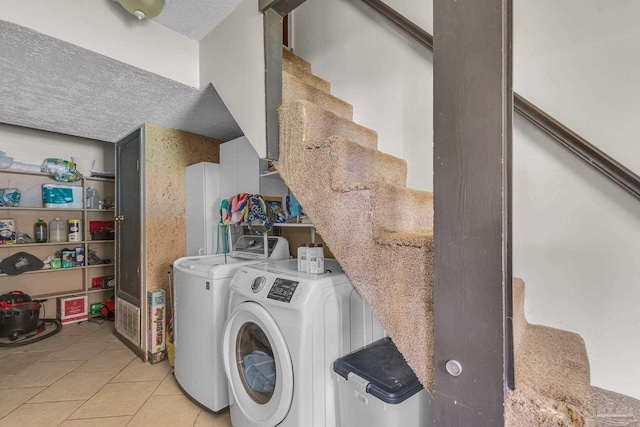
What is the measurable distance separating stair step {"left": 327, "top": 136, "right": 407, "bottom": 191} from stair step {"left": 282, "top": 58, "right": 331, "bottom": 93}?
2.81 ft

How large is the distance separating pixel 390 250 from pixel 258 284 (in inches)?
34.7

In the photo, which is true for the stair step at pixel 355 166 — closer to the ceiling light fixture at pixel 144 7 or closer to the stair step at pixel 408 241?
→ the stair step at pixel 408 241

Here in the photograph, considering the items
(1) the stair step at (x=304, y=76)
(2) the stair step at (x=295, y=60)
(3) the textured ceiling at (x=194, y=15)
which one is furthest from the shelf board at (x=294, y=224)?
(3) the textured ceiling at (x=194, y=15)

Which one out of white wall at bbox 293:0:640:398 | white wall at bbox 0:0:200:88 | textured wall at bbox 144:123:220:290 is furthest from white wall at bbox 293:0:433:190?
textured wall at bbox 144:123:220:290

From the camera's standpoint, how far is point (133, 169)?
284cm

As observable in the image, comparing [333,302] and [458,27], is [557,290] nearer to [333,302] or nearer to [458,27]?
[333,302]

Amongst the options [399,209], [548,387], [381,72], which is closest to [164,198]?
[381,72]

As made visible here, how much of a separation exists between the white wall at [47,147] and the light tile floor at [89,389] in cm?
211

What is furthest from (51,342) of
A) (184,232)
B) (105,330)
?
(184,232)

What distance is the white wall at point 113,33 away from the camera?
144 centimetres

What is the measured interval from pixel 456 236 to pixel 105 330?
4006 mm

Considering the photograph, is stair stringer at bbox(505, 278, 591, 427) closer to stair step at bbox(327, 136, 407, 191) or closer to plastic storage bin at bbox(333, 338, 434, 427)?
plastic storage bin at bbox(333, 338, 434, 427)

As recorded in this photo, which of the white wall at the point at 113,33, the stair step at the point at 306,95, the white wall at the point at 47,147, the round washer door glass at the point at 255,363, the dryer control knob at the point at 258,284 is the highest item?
the white wall at the point at 113,33

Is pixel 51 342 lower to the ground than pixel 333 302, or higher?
lower
